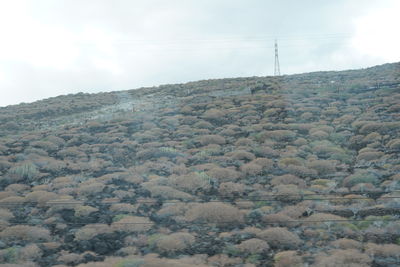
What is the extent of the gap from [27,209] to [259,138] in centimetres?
1450

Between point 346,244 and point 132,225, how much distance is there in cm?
761

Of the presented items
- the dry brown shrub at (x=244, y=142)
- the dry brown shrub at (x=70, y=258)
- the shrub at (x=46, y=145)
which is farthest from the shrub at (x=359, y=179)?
the shrub at (x=46, y=145)

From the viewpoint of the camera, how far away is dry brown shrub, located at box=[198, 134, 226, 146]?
97.9 feet

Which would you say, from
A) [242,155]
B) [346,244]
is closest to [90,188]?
[242,155]

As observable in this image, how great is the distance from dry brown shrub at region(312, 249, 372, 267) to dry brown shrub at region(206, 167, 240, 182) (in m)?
8.49

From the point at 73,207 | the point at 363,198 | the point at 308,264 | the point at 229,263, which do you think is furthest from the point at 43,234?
the point at 363,198

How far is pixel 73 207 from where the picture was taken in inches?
800

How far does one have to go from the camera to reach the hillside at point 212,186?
53.7 ft

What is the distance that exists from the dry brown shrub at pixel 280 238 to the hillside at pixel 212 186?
0.15 feet

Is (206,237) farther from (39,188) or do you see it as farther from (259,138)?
(259,138)

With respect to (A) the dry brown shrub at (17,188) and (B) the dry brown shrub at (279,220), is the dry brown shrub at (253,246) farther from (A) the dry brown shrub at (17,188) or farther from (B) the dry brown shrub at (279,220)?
(A) the dry brown shrub at (17,188)

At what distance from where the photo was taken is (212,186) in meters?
22.0

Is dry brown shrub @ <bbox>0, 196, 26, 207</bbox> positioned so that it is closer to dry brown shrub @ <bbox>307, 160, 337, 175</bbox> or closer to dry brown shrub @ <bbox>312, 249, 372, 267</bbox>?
dry brown shrub @ <bbox>312, 249, 372, 267</bbox>

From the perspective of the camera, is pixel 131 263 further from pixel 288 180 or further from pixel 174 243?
pixel 288 180
